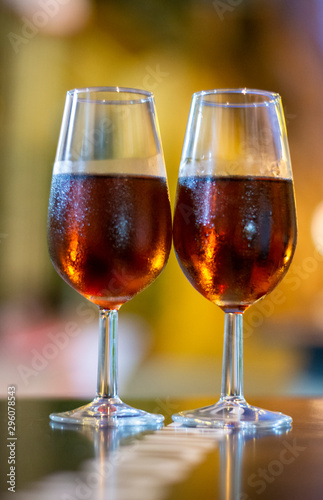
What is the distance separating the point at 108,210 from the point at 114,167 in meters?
0.04

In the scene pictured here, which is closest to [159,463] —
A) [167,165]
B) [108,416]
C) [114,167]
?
[108,416]

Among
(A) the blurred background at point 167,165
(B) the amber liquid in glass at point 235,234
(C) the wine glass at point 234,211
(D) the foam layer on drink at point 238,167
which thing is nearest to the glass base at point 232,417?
(C) the wine glass at point 234,211

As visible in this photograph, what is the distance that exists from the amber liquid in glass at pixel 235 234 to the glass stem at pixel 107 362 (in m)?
0.11

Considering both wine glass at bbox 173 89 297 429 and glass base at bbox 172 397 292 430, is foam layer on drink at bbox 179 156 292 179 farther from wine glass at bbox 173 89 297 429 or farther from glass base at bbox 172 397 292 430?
glass base at bbox 172 397 292 430

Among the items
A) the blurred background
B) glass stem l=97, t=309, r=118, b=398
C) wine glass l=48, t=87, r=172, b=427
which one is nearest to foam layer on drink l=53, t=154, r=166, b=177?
wine glass l=48, t=87, r=172, b=427

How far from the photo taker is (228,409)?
766 mm

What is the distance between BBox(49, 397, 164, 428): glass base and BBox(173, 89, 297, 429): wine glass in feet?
0.12

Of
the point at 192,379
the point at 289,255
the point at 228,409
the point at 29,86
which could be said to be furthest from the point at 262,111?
the point at 29,86

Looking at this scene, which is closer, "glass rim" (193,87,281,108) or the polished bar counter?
the polished bar counter

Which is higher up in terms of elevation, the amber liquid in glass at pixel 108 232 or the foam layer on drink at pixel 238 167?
the foam layer on drink at pixel 238 167

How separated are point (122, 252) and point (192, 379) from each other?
2319 mm

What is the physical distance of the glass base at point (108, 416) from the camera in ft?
2.39

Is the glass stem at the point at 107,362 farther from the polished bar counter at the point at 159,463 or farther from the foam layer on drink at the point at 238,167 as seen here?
the foam layer on drink at the point at 238,167

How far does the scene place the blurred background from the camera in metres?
3.00
